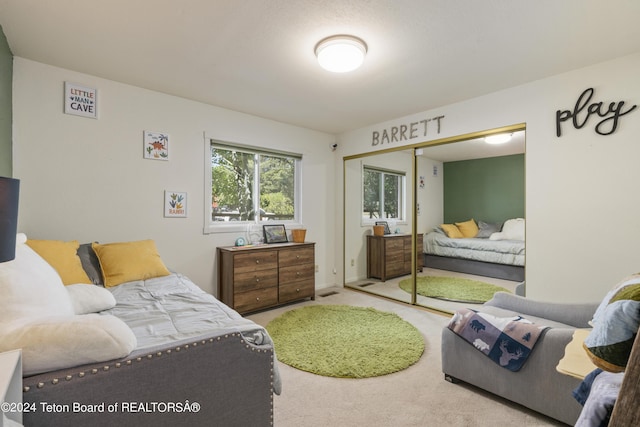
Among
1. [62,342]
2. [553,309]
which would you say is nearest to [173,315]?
[62,342]

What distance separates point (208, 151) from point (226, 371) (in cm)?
273

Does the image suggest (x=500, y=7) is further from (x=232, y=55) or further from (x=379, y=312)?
(x=379, y=312)

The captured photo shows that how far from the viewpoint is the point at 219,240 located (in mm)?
3529

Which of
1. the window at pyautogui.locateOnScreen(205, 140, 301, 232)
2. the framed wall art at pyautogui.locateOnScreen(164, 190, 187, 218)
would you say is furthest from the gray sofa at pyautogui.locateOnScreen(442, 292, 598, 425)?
the framed wall art at pyautogui.locateOnScreen(164, 190, 187, 218)

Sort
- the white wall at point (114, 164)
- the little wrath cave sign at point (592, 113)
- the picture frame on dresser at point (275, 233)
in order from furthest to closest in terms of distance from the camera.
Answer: the picture frame on dresser at point (275, 233) < the white wall at point (114, 164) < the little wrath cave sign at point (592, 113)

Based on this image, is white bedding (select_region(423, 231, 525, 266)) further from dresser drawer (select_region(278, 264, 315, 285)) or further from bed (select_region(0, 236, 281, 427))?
bed (select_region(0, 236, 281, 427))

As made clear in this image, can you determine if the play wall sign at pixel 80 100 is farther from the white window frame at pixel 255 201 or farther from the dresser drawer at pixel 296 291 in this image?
the dresser drawer at pixel 296 291

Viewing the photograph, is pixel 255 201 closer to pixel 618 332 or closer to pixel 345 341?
pixel 345 341

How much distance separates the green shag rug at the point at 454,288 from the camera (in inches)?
132

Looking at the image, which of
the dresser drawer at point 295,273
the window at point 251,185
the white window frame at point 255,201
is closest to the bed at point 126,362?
the white window frame at point 255,201

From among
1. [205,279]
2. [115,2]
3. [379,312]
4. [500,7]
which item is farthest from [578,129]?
[205,279]

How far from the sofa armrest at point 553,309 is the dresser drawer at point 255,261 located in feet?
7.49

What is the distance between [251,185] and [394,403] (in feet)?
9.61

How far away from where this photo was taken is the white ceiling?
1.79 meters
